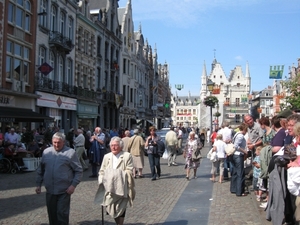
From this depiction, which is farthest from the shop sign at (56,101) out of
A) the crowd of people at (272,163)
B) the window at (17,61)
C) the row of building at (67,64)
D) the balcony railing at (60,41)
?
the crowd of people at (272,163)

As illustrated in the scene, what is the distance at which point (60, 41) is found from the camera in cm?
2842

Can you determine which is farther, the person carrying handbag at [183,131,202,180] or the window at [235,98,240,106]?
the window at [235,98,240,106]

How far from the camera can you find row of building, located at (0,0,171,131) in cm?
Answer: 2333

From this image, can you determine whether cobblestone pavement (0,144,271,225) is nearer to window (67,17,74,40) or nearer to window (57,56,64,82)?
window (57,56,64,82)

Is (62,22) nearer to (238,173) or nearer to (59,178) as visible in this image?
(238,173)

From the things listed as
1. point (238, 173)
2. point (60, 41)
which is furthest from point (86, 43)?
point (238, 173)

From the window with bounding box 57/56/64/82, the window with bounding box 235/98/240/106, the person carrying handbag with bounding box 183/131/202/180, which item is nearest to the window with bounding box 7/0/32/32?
the window with bounding box 57/56/64/82

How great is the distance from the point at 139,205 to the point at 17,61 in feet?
58.8

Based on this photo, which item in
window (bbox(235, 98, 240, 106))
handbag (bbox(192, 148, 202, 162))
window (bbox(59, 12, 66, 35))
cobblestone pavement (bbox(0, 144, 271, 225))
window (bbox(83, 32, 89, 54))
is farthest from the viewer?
window (bbox(235, 98, 240, 106))

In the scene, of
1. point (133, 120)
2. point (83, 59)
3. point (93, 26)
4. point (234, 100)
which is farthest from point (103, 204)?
point (234, 100)

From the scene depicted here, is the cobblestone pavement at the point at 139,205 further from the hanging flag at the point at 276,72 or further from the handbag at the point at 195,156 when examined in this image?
the hanging flag at the point at 276,72

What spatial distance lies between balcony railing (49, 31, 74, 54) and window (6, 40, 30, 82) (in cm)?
287

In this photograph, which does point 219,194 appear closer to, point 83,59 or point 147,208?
point 147,208

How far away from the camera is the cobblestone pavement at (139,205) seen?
297 inches
